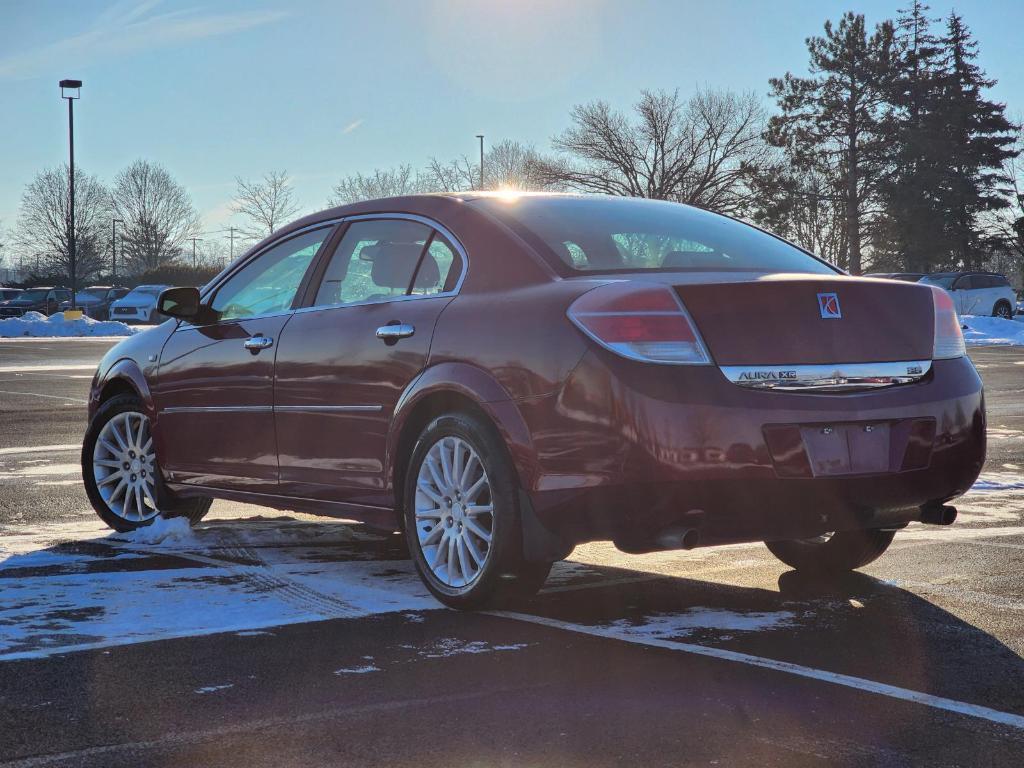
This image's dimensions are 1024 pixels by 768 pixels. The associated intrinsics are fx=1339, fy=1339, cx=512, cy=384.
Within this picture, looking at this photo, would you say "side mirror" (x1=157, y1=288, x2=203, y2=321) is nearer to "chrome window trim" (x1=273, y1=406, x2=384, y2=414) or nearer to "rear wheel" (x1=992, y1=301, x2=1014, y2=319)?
"chrome window trim" (x1=273, y1=406, x2=384, y2=414)

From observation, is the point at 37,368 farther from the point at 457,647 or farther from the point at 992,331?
the point at 992,331

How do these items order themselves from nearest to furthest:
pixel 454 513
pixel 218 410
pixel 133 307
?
pixel 454 513
pixel 218 410
pixel 133 307

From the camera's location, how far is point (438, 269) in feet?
17.2

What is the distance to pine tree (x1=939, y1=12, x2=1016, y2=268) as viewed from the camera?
6391 centimetres

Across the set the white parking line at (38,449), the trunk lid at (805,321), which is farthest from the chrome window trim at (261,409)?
the white parking line at (38,449)

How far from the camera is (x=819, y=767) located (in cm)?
312

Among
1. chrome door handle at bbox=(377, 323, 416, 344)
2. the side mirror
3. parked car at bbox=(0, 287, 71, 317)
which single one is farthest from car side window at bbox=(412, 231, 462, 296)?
parked car at bbox=(0, 287, 71, 317)

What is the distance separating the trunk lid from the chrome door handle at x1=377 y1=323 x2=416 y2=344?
114 centimetres

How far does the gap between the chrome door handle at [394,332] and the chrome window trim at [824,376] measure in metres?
1.33

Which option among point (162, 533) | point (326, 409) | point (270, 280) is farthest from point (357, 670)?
point (162, 533)

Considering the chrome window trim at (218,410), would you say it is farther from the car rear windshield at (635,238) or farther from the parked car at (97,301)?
the parked car at (97,301)

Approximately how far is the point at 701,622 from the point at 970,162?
6531 centimetres

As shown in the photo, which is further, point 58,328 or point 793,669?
point 58,328

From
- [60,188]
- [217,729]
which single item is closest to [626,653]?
[217,729]
